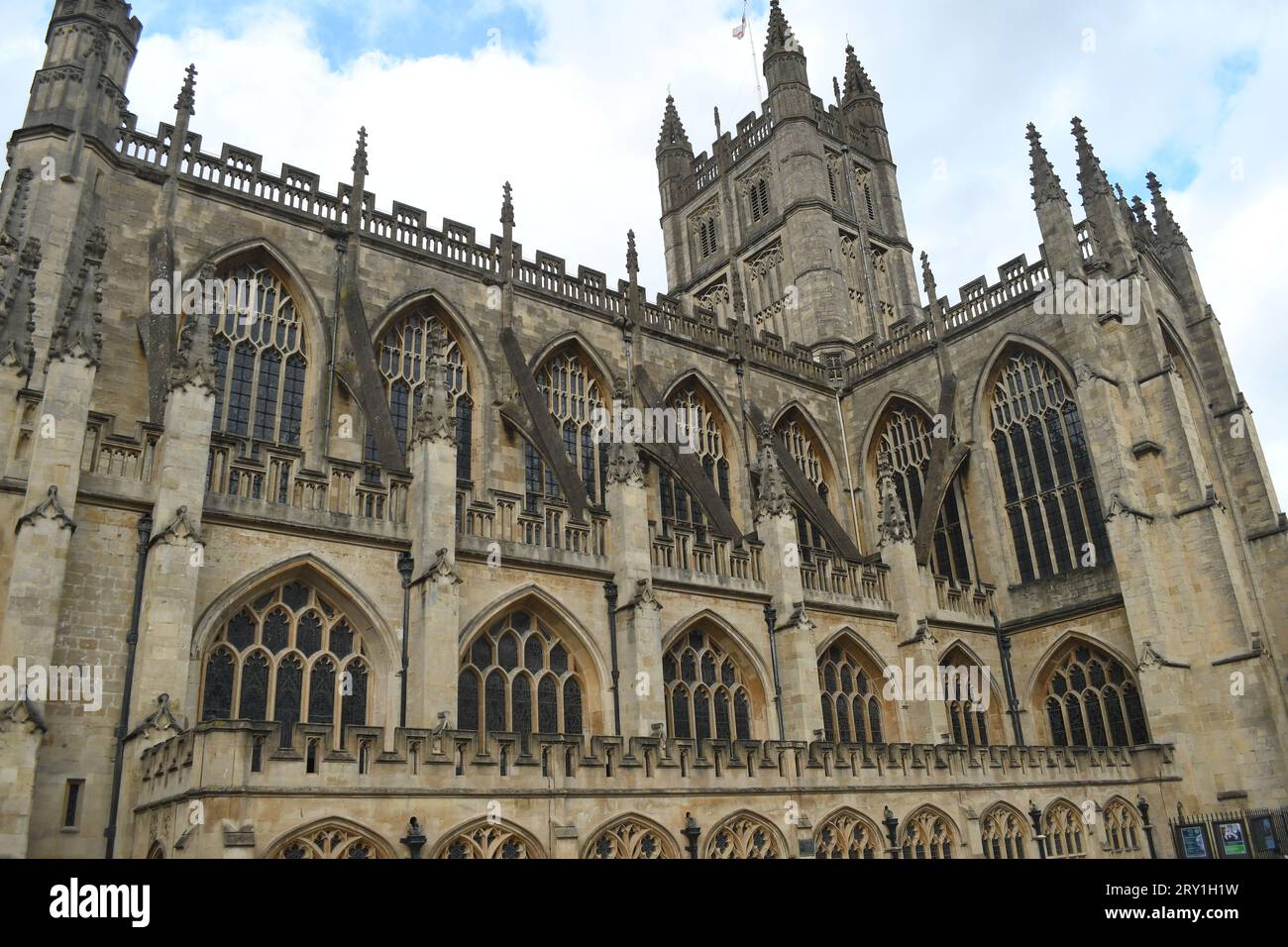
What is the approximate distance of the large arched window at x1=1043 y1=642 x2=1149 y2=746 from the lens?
22922 millimetres

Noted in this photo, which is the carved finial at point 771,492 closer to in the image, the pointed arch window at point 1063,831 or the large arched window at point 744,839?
the pointed arch window at point 1063,831

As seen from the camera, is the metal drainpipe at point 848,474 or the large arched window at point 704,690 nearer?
the large arched window at point 704,690

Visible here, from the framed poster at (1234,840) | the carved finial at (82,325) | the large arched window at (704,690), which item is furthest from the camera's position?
the large arched window at (704,690)

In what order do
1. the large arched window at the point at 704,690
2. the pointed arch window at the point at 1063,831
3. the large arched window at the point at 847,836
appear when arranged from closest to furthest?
the large arched window at the point at 847,836, the pointed arch window at the point at 1063,831, the large arched window at the point at 704,690

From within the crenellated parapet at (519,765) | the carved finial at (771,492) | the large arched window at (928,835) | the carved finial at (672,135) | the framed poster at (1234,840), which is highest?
the carved finial at (672,135)

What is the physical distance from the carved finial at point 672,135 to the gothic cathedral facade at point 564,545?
17841 mm

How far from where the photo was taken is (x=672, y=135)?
153 feet

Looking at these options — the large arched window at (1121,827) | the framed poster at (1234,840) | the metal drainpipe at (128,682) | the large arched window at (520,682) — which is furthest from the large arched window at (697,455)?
the metal drainpipe at (128,682)

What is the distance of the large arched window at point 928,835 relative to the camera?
16203 millimetres

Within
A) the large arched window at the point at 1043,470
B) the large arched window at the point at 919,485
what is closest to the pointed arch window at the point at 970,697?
the large arched window at the point at 919,485

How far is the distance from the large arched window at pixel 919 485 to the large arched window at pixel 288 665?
16.1 metres

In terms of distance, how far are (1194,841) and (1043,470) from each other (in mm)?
10318

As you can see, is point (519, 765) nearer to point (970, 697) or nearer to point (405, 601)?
point (405, 601)

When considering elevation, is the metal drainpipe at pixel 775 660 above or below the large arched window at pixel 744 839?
above
